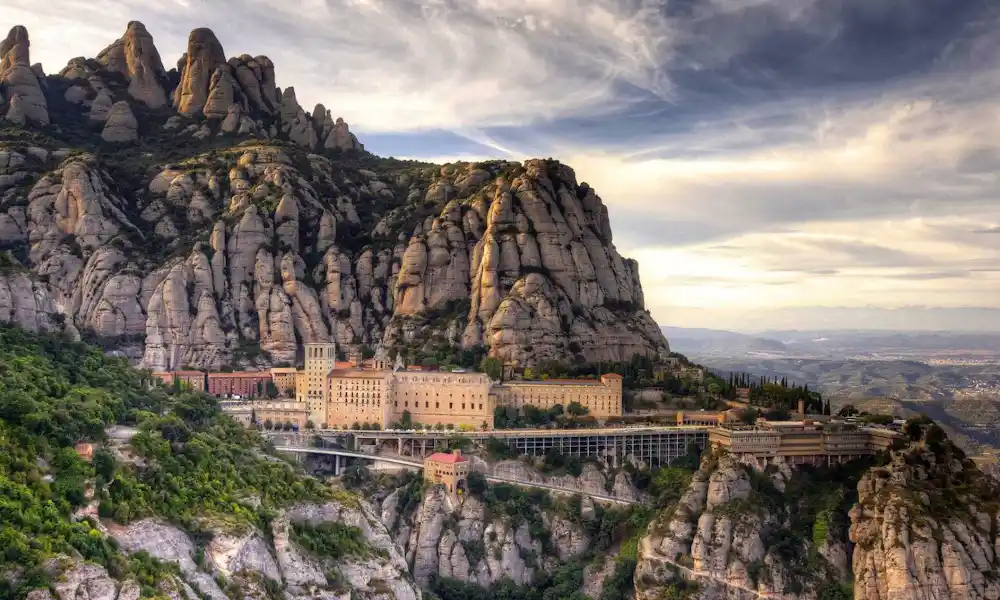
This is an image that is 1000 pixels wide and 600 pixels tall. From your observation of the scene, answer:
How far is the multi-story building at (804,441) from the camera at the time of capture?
106 metres

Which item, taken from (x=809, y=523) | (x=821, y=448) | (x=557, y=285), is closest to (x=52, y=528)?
(x=809, y=523)

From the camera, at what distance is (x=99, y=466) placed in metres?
66.2

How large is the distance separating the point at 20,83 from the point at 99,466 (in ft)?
425

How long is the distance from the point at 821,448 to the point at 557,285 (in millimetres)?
43818

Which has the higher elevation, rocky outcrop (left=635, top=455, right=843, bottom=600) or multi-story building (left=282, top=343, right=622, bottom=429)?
multi-story building (left=282, top=343, right=622, bottom=429)

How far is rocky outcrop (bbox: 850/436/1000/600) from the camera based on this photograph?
89.0 meters

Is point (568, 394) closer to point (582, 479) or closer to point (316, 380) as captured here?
point (582, 479)

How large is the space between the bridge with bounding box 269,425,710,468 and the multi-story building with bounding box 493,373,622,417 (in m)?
6.57

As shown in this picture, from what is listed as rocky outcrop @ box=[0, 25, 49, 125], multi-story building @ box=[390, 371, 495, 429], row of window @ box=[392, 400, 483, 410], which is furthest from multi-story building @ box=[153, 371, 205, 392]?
rocky outcrop @ box=[0, 25, 49, 125]

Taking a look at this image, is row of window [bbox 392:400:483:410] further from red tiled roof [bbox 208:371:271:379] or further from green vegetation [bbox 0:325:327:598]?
green vegetation [bbox 0:325:327:598]

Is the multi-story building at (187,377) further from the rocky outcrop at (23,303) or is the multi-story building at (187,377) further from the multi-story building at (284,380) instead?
the rocky outcrop at (23,303)

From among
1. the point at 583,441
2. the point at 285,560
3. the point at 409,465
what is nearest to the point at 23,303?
the point at 285,560

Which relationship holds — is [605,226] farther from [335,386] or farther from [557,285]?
[335,386]

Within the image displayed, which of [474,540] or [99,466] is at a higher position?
[99,466]
